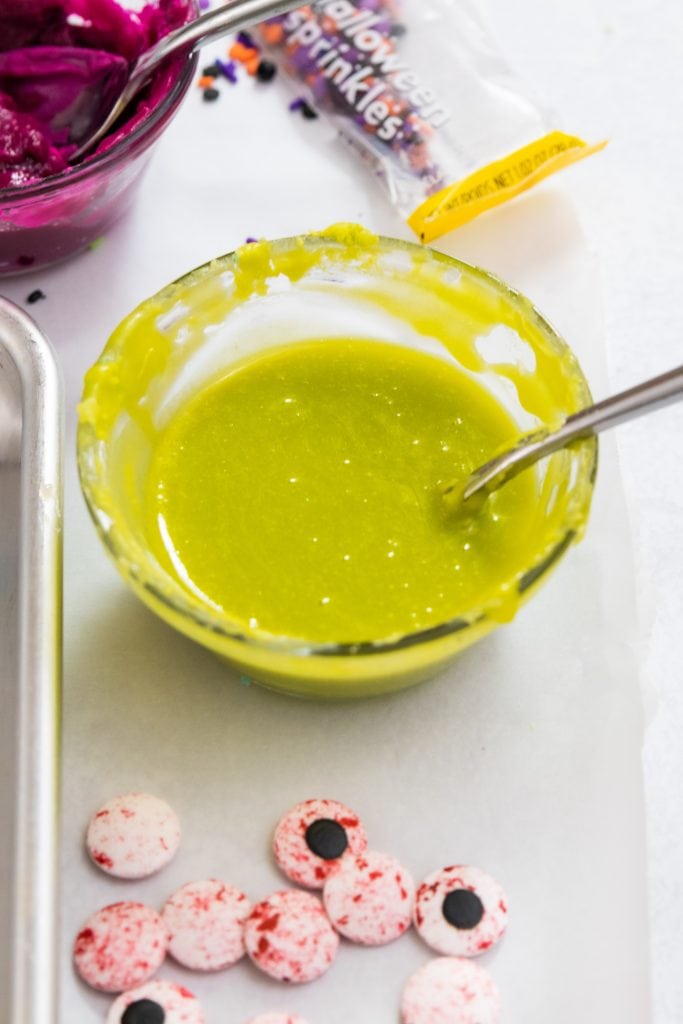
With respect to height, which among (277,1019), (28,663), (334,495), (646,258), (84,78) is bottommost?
(277,1019)

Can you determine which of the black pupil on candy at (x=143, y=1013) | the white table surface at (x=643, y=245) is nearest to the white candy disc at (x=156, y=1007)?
the black pupil on candy at (x=143, y=1013)

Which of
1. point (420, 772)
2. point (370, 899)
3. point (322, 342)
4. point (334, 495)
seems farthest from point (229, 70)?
point (370, 899)

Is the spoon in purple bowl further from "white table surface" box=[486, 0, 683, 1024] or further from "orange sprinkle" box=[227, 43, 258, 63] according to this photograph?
"white table surface" box=[486, 0, 683, 1024]

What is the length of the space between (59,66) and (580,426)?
0.79m

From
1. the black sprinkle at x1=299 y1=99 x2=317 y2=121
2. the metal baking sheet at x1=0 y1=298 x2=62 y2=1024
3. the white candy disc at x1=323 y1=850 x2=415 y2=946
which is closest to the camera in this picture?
the metal baking sheet at x1=0 y1=298 x2=62 y2=1024

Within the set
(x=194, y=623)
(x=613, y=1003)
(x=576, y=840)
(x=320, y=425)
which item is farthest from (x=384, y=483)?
(x=613, y=1003)

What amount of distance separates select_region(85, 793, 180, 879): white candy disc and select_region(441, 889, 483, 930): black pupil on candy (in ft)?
0.85

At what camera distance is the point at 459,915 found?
47.3 inches

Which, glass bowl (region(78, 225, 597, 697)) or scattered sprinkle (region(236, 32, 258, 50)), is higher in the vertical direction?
scattered sprinkle (region(236, 32, 258, 50))

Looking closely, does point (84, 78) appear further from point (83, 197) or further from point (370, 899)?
point (370, 899)

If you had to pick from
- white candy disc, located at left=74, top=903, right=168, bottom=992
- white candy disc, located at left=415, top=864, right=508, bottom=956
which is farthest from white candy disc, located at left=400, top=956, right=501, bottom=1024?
white candy disc, located at left=74, top=903, right=168, bottom=992

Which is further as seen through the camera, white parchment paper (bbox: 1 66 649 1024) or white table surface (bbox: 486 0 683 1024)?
white table surface (bbox: 486 0 683 1024)

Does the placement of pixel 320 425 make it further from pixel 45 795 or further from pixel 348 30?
pixel 348 30

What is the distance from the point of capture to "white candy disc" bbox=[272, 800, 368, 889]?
4.02 ft
